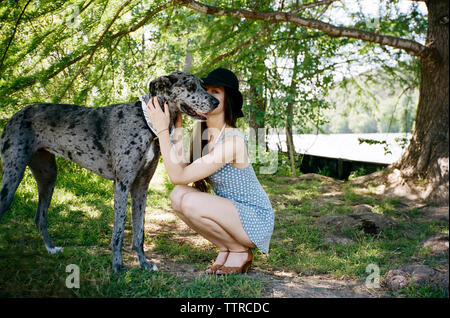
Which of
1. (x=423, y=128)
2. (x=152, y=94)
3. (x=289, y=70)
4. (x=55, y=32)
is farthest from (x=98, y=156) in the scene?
(x=289, y=70)

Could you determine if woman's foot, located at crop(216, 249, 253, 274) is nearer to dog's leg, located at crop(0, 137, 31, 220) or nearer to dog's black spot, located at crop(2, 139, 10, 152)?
dog's leg, located at crop(0, 137, 31, 220)

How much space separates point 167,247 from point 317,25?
11.4 ft

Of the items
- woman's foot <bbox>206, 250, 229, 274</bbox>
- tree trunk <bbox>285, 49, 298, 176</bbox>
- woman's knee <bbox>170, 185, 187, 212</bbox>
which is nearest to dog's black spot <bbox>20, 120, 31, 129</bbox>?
woman's knee <bbox>170, 185, 187, 212</bbox>

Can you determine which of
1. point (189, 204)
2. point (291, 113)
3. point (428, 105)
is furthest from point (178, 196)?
point (291, 113)

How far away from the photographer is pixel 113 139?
A: 9.66ft

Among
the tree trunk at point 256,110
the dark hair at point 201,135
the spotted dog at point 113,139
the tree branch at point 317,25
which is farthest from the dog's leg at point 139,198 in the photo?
the tree trunk at point 256,110

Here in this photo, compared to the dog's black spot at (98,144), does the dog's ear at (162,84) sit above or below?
above

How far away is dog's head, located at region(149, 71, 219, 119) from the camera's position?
2.87 m

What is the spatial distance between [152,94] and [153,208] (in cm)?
276

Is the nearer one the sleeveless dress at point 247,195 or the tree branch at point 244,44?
the sleeveless dress at point 247,195

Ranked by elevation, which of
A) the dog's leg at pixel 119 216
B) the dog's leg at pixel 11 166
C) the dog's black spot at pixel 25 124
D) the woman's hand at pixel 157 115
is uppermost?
the woman's hand at pixel 157 115

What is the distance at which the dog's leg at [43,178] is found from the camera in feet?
11.0

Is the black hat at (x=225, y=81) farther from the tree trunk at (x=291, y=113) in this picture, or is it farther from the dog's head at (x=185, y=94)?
the tree trunk at (x=291, y=113)

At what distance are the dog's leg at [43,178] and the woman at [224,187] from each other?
51.5 inches
